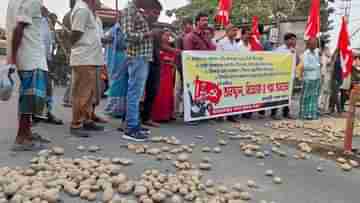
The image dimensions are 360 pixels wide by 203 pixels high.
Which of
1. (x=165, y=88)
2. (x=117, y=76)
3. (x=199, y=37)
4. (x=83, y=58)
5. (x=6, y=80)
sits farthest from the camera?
(x=199, y=37)

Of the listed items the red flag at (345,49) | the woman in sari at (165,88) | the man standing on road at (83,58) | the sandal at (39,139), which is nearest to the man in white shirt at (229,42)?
the woman in sari at (165,88)

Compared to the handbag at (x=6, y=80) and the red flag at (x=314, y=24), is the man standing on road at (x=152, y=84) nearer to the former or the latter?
the handbag at (x=6, y=80)

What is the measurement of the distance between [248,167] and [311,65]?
141 inches

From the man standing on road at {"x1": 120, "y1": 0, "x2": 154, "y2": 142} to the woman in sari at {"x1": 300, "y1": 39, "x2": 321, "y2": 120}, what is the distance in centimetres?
350

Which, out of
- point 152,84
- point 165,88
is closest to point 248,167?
point 152,84

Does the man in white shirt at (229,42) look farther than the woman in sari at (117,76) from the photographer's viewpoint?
Yes

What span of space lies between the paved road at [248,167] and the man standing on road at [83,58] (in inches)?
11.7

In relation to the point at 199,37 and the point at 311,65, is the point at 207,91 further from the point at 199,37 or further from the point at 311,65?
the point at 311,65

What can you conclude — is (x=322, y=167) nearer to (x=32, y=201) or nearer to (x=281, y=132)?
(x=281, y=132)

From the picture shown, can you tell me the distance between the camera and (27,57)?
3.16m

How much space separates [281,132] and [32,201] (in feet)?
12.2

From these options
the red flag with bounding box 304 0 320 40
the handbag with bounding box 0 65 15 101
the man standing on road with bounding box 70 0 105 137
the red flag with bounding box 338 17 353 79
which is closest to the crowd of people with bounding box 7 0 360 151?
the man standing on road with bounding box 70 0 105 137

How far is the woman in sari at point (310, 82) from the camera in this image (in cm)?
638

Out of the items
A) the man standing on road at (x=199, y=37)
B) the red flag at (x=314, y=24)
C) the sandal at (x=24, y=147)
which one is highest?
the red flag at (x=314, y=24)
